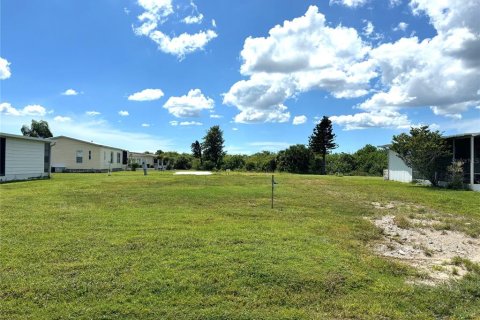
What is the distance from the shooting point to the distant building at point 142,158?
44331mm

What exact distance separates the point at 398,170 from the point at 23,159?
22752 millimetres

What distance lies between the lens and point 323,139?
3984 centimetres

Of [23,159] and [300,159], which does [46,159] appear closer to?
[23,159]

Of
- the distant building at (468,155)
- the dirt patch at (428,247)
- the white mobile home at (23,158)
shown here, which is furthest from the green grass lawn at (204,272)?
the distant building at (468,155)

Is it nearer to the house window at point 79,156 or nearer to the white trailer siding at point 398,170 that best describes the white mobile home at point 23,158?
the house window at point 79,156

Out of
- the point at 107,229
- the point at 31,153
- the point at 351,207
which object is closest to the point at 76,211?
the point at 107,229

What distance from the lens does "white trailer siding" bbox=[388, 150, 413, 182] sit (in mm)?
22145

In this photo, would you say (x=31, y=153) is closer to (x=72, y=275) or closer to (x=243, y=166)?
(x=72, y=275)

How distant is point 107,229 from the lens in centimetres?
636

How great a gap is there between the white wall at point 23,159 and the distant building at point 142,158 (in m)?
23.1

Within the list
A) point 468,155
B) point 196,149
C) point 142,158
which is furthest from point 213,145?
point 468,155

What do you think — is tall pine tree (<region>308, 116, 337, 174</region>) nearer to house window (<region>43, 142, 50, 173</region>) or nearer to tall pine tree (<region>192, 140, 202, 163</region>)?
tall pine tree (<region>192, 140, 202, 163</region>)

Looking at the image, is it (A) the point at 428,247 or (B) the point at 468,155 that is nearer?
(A) the point at 428,247

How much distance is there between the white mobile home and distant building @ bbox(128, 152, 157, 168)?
2270cm
